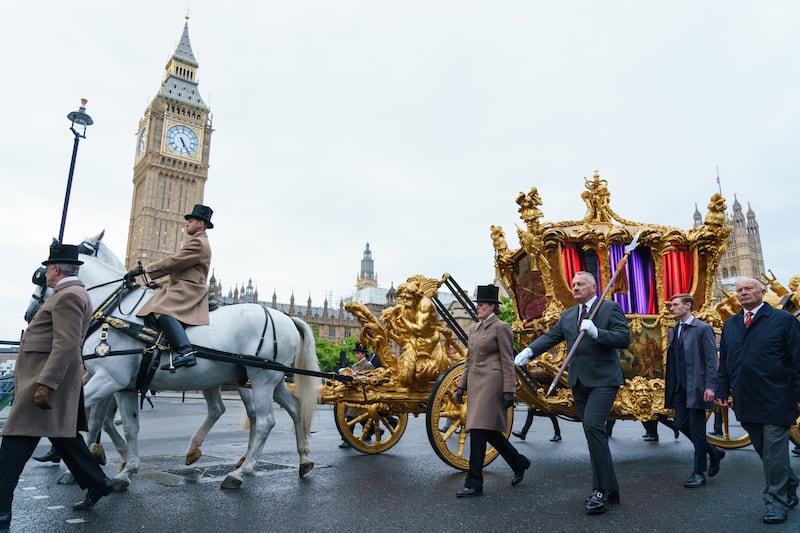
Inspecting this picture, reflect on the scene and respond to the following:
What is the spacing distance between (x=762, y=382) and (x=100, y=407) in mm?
5712

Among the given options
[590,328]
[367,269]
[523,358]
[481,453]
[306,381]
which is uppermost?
[367,269]

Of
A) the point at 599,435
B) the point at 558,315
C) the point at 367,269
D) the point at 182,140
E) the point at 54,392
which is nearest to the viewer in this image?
the point at 54,392

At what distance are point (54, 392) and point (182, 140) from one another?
3134 inches

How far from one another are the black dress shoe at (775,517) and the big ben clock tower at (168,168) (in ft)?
248

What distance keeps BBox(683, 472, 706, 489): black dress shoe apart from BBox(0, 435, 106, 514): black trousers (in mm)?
4883

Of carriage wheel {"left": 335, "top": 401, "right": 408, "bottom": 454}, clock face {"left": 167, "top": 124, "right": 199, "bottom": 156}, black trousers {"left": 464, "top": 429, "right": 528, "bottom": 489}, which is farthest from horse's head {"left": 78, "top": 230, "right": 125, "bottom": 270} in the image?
clock face {"left": 167, "top": 124, "right": 199, "bottom": 156}

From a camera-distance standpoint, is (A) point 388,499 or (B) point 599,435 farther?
(A) point 388,499

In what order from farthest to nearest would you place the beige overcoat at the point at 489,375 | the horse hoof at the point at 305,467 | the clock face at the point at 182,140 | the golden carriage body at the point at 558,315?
the clock face at the point at 182,140, the golden carriage body at the point at 558,315, the horse hoof at the point at 305,467, the beige overcoat at the point at 489,375

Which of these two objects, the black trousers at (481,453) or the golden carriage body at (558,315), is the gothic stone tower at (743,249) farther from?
the black trousers at (481,453)

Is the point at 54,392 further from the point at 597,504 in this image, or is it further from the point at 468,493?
the point at 597,504

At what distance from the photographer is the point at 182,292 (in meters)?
5.25

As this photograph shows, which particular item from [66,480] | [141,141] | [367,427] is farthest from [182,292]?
[141,141]

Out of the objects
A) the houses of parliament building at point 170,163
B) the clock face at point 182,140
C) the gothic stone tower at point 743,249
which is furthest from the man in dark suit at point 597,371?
the gothic stone tower at point 743,249

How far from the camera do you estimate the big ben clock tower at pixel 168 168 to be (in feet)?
242
